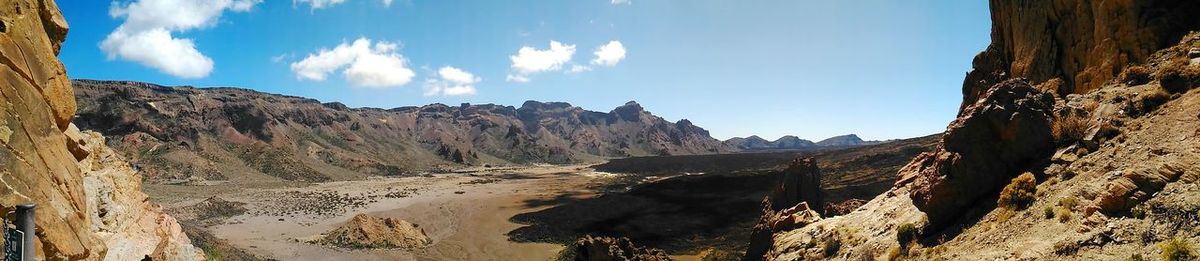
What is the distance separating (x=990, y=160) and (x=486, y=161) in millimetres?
172120

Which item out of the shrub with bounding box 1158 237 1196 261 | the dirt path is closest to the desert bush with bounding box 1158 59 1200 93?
the shrub with bounding box 1158 237 1196 261

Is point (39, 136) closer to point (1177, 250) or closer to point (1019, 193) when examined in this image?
point (1177, 250)

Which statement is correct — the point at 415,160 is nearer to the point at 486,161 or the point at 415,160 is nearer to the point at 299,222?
the point at 486,161

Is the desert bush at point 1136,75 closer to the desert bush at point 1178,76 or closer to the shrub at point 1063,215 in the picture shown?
the desert bush at point 1178,76

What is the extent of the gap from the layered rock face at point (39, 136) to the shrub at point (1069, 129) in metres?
19.4

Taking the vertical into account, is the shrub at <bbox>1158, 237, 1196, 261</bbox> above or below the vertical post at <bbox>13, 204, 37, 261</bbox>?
below

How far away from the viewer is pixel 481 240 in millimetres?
42125

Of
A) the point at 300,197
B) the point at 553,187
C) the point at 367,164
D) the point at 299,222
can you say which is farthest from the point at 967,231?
the point at 367,164

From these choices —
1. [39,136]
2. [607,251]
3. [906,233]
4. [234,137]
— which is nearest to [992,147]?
[906,233]

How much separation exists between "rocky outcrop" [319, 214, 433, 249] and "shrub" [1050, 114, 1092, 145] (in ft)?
115

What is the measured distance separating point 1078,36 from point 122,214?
26.3 metres

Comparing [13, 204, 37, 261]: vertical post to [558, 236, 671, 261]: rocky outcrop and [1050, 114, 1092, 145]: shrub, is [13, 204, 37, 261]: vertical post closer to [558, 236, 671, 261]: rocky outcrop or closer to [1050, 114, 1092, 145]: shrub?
[558, 236, 671, 261]: rocky outcrop

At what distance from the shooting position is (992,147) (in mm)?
14016

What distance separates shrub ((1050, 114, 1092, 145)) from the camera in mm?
13472
